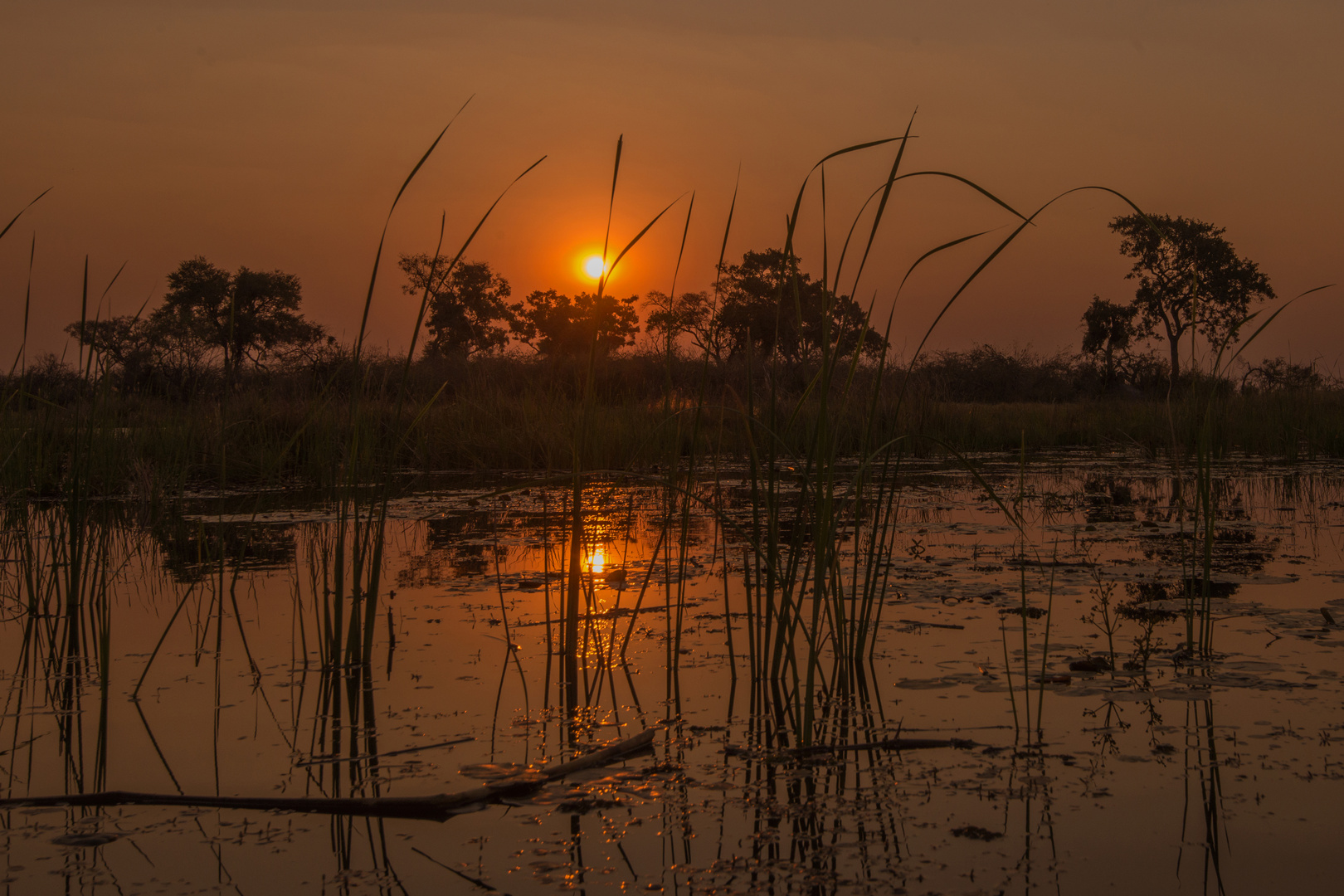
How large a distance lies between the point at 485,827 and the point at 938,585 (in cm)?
194

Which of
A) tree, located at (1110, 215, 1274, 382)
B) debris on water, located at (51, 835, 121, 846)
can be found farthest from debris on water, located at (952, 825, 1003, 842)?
tree, located at (1110, 215, 1274, 382)

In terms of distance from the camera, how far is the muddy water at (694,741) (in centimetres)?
120

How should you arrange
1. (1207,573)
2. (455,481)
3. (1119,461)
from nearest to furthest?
1. (1207,573)
2. (455,481)
3. (1119,461)

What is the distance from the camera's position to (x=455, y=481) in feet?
23.7

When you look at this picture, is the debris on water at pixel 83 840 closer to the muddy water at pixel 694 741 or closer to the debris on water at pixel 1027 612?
the muddy water at pixel 694 741

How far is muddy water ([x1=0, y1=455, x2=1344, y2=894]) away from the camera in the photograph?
120 cm

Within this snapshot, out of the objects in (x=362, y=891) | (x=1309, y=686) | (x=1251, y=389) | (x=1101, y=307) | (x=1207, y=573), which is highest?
(x=1101, y=307)

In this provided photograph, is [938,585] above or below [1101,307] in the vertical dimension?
below

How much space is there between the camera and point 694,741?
1.62 metres

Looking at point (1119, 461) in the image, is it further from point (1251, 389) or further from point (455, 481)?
point (455, 481)

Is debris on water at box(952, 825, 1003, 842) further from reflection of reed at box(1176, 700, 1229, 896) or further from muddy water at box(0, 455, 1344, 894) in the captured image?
reflection of reed at box(1176, 700, 1229, 896)

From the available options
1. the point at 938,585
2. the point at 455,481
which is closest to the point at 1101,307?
the point at 455,481

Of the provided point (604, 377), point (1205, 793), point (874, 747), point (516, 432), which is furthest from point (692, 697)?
point (604, 377)

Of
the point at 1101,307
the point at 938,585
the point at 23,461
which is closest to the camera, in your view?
the point at 938,585
